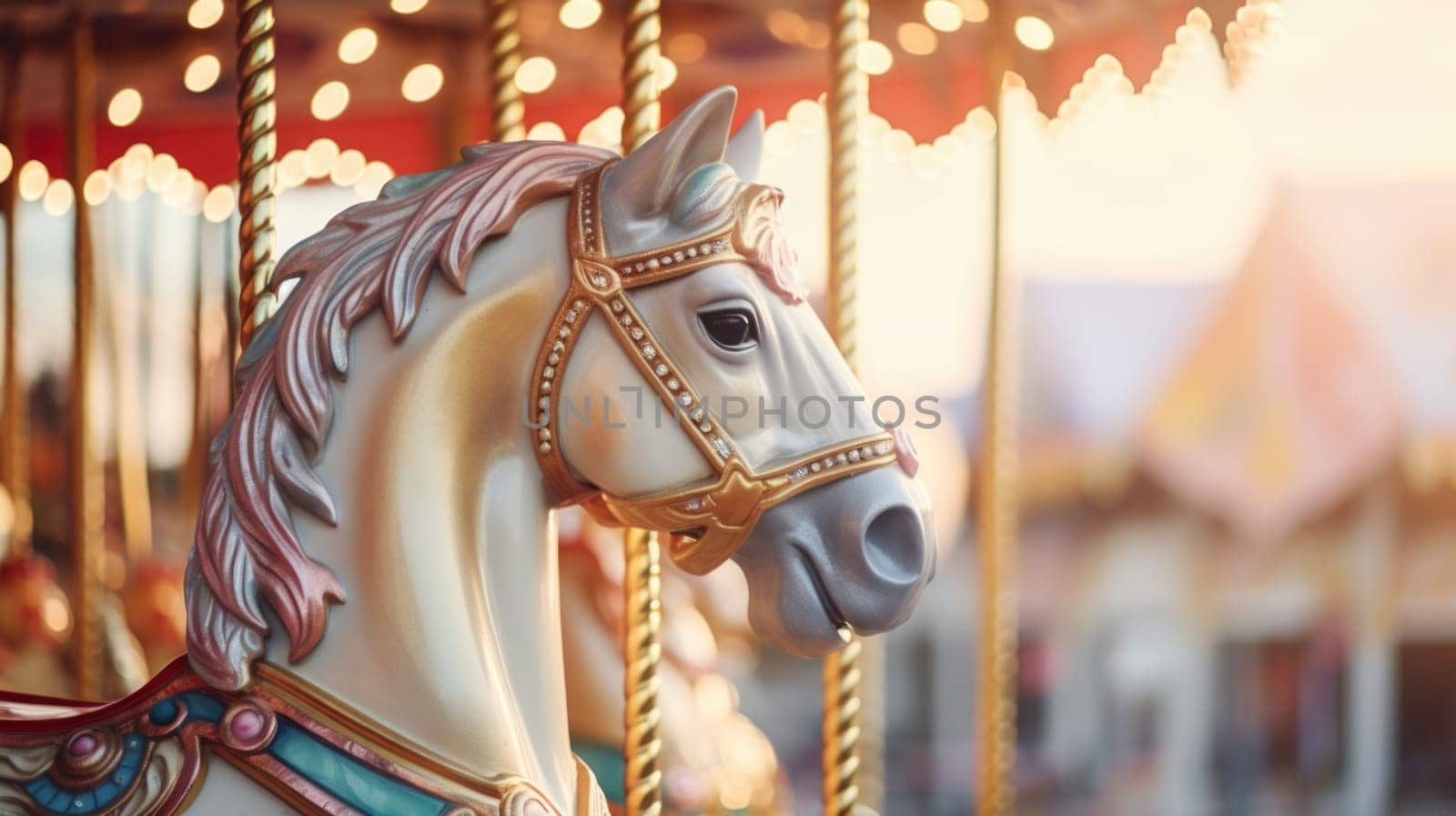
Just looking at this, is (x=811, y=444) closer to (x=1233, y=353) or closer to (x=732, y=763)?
(x=732, y=763)

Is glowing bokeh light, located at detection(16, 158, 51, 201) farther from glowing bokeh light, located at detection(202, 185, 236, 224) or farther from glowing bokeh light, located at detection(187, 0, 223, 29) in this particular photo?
glowing bokeh light, located at detection(187, 0, 223, 29)

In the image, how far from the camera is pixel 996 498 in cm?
259

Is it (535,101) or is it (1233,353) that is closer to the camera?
(535,101)

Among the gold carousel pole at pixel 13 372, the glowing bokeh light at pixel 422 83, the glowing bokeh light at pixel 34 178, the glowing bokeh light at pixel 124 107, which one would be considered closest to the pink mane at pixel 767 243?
the glowing bokeh light at pixel 422 83

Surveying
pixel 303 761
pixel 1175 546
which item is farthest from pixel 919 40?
pixel 1175 546

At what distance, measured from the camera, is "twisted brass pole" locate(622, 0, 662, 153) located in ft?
5.48

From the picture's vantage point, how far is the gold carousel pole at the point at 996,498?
2523 mm

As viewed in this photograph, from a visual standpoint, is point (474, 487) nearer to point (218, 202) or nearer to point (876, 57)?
point (876, 57)

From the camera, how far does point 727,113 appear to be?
48.2 inches

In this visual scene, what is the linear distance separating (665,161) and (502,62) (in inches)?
21.8

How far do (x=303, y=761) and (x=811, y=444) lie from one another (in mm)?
499

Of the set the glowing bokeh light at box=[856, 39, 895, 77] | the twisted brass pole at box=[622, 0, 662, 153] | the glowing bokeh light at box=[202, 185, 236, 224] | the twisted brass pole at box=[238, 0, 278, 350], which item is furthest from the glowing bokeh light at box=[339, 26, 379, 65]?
the twisted brass pole at box=[238, 0, 278, 350]

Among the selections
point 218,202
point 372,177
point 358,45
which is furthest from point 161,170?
point 358,45

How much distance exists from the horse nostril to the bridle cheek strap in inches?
1.9
